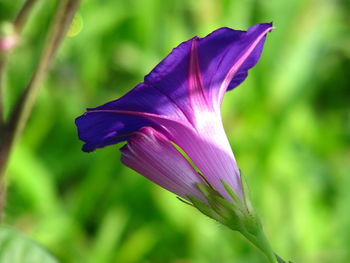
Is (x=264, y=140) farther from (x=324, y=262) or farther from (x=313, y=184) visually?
(x=324, y=262)

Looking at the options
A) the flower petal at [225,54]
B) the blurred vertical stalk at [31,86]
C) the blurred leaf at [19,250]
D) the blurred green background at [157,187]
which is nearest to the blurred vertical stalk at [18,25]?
the blurred vertical stalk at [31,86]

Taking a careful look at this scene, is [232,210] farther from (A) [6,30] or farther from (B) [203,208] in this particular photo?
(A) [6,30]

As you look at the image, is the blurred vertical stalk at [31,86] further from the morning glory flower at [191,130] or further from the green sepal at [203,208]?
the green sepal at [203,208]

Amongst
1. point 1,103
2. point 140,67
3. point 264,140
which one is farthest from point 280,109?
point 1,103

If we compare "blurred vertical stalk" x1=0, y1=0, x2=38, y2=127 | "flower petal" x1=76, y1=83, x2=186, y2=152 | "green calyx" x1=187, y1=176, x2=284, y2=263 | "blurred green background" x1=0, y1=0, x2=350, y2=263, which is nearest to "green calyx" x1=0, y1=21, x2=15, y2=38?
"blurred vertical stalk" x1=0, y1=0, x2=38, y2=127

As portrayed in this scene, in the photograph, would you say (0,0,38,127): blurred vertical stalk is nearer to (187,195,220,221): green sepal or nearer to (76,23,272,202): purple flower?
(76,23,272,202): purple flower

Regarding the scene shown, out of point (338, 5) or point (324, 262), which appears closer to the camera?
point (324, 262)

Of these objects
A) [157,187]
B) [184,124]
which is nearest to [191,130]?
[184,124]
